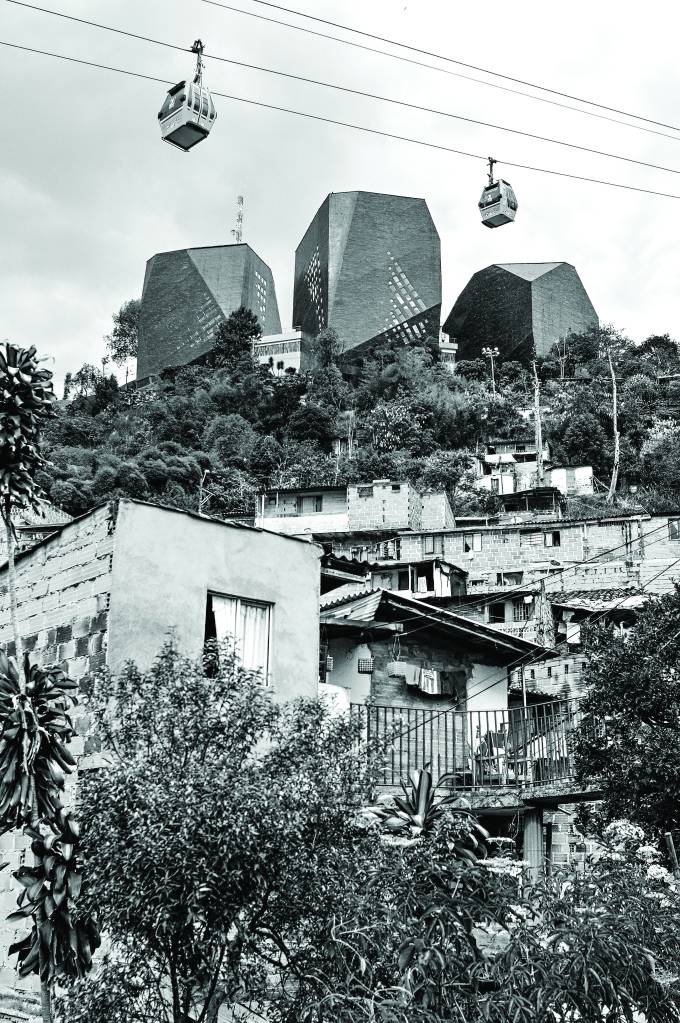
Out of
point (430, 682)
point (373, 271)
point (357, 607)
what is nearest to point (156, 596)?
point (357, 607)

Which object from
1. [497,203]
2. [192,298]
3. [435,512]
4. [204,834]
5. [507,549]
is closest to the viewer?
[204,834]

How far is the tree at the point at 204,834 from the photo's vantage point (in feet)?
23.7

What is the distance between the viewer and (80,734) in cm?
1158

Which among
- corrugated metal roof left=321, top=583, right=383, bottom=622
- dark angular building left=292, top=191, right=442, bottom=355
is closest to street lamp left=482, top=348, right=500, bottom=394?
dark angular building left=292, top=191, right=442, bottom=355

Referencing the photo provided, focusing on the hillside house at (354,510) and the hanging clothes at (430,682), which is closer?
the hanging clothes at (430,682)

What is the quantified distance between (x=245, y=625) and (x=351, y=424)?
56925 millimetres

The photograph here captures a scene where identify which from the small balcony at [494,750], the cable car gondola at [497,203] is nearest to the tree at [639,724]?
the small balcony at [494,750]

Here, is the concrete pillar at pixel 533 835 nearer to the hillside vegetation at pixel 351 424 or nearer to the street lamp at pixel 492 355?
the hillside vegetation at pixel 351 424

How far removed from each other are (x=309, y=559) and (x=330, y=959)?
21.3 ft

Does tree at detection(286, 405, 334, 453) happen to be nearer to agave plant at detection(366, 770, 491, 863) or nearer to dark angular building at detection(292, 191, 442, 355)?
dark angular building at detection(292, 191, 442, 355)

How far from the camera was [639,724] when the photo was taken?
12.1 meters

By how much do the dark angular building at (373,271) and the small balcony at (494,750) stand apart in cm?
7923

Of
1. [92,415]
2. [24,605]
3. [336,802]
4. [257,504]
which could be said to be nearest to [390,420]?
[257,504]

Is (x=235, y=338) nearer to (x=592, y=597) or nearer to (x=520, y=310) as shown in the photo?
(x=520, y=310)
